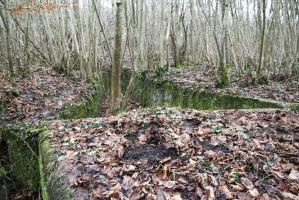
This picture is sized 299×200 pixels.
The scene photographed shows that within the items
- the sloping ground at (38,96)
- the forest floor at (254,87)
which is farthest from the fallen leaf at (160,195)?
the forest floor at (254,87)

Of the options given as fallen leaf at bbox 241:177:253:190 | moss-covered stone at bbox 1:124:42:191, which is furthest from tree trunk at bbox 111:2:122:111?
fallen leaf at bbox 241:177:253:190

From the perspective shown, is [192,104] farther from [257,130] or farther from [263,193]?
[263,193]

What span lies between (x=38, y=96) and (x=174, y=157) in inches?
212

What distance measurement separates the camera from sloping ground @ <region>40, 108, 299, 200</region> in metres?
2.99

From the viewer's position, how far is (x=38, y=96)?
7809mm

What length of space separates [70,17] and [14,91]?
4058mm

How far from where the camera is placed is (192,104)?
9.24 m

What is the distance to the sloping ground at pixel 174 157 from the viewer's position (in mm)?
2990

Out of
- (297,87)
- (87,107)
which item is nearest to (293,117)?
(297,87)

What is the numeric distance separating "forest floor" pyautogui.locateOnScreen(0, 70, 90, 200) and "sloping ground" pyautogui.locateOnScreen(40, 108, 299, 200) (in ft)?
5.02

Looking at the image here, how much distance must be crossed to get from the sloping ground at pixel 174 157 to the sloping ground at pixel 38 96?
6.71ft

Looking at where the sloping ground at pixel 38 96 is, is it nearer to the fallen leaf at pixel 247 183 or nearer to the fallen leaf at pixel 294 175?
the fallen leaf at pixel 247 183

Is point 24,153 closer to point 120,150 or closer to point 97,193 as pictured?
point 120,150

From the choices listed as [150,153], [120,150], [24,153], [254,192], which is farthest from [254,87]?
[24,153]
